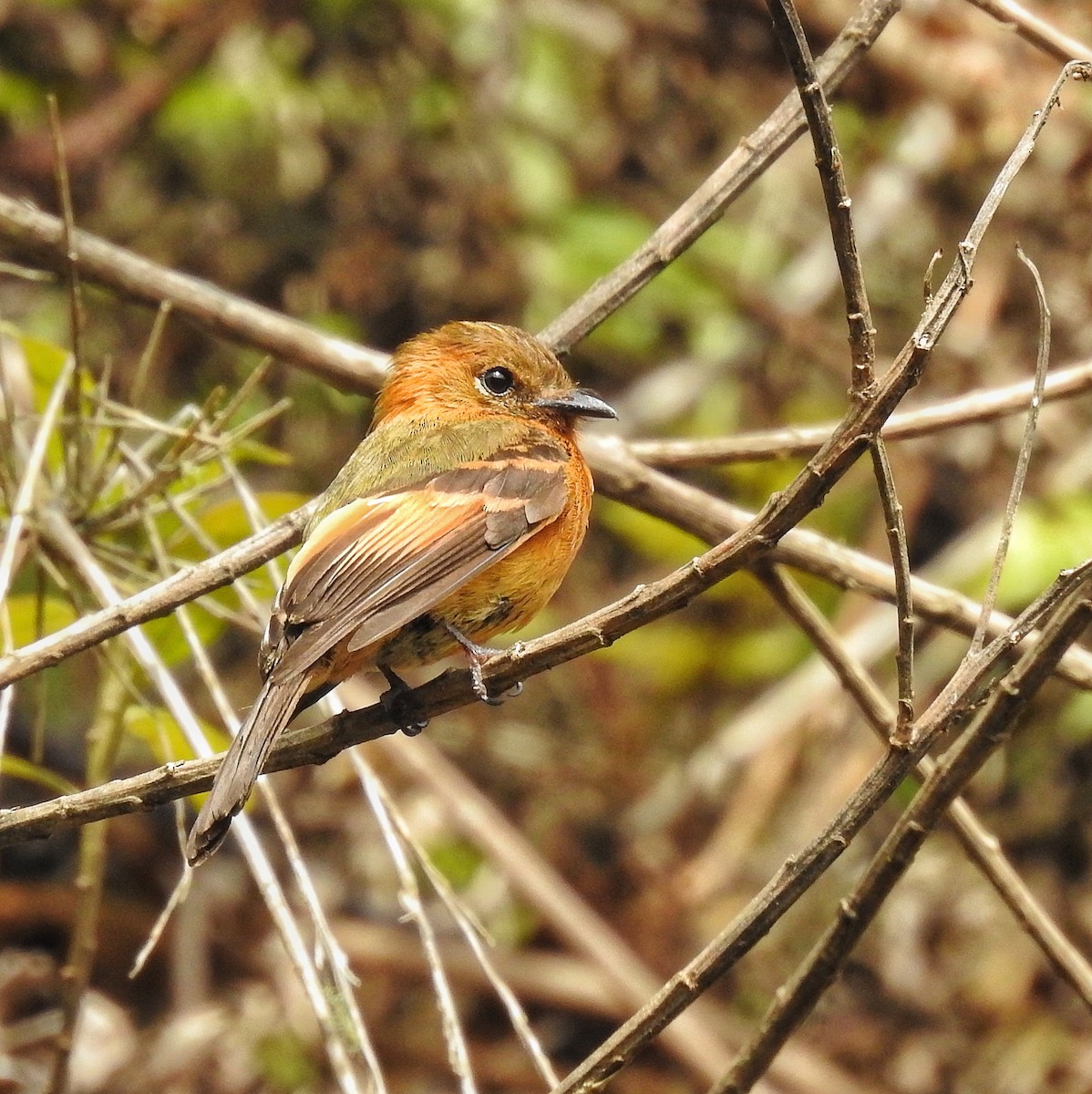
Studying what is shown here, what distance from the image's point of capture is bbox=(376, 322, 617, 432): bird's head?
11.8 feet

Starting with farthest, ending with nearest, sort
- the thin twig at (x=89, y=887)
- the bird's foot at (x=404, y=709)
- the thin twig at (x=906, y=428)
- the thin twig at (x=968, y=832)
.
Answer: the thin twig at (x=89, y=887) → the thin twig at (x=906, y=428) → the thin twig at (x=968, y=832) → the bird's foot at (x=404, y=709)

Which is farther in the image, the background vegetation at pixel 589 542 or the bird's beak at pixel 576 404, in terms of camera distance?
the background vegetation at pixel 589 542

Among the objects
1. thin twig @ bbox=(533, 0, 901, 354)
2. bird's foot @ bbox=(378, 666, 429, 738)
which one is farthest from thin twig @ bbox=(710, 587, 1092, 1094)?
thin twig @ bbox=(533, 0, 901, 354)

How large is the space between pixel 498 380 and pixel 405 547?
0.85m

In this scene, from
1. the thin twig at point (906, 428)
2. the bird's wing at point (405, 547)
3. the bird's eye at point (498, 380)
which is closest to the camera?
the bird's wing at point (405, 547)

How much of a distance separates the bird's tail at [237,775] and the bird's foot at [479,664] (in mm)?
319

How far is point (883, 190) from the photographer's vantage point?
6.30m

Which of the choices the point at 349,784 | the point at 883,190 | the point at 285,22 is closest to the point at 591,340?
the point at 883,190

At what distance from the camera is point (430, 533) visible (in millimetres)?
3002

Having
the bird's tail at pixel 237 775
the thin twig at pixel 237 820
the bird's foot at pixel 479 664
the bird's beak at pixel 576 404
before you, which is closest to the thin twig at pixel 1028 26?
the bird's beak at pixel 576 404

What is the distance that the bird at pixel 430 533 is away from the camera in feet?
8.66

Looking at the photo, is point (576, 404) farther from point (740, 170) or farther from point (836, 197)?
point (836, 197)

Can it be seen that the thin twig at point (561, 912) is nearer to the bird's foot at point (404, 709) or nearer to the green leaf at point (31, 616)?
the green leaf at point (31, 616)

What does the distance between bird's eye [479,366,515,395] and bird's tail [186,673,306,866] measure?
136cm
